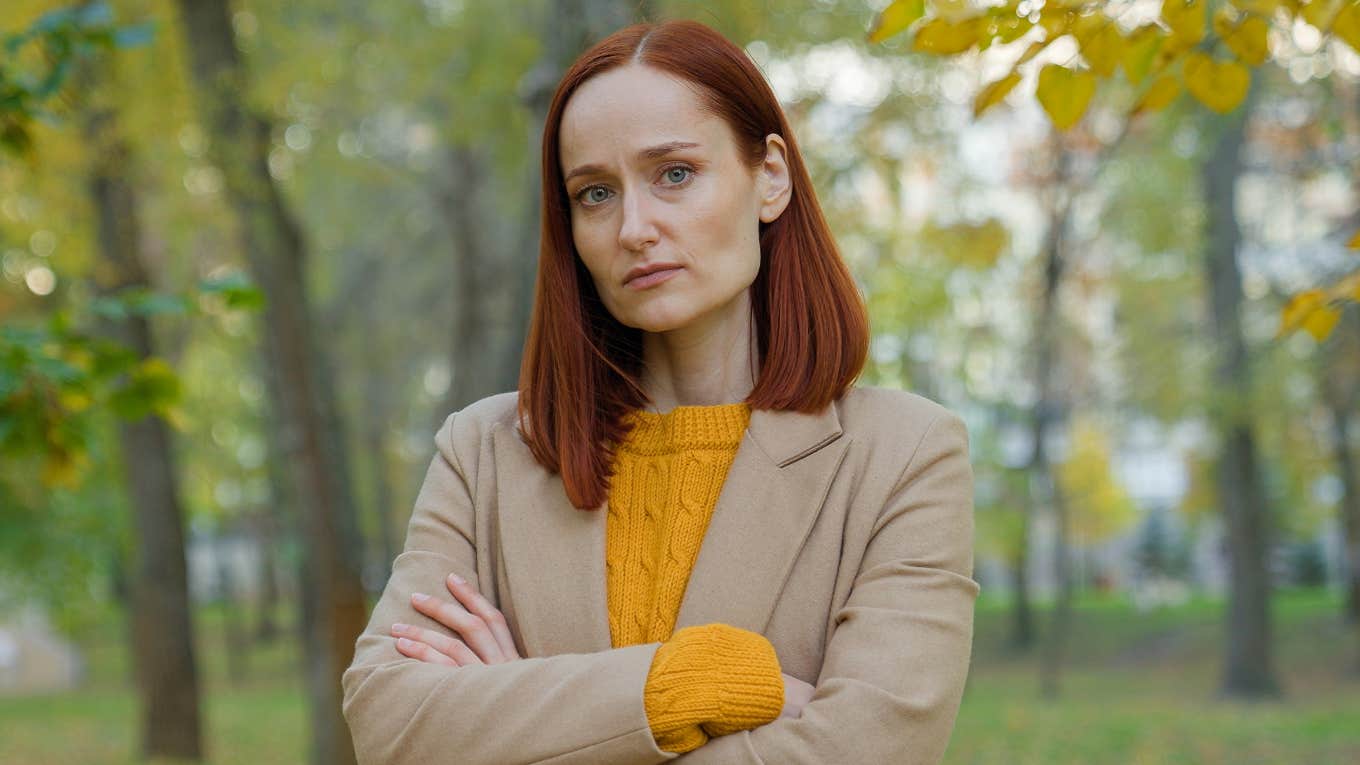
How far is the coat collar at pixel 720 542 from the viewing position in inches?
90.4

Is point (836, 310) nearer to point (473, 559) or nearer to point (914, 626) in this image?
point (914, 626)

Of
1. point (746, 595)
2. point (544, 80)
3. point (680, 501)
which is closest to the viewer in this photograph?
point (746, 595)

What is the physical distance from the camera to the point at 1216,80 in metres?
2.89

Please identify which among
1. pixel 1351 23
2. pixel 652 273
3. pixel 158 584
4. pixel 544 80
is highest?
pixel 544 80

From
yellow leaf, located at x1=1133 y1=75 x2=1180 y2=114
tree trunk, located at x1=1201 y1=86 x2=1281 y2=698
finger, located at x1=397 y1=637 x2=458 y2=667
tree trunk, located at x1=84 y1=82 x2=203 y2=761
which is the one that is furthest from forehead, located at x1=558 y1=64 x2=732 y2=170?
tree trunk, located at x1=1201 y1=86 x2=1281 y2=698

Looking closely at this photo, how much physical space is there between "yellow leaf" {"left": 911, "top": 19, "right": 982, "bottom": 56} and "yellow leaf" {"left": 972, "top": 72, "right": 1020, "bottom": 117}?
0.30 feet

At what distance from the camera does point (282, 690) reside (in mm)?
25625

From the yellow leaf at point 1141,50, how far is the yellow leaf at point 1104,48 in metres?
0.03

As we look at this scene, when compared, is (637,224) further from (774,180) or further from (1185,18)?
(1185,18)

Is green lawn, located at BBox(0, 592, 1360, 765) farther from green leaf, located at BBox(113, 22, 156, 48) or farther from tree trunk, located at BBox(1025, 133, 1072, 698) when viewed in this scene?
green leaf, located at BBox(113, 22, 156, 48)

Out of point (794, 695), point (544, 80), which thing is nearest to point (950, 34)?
point (794, 695)

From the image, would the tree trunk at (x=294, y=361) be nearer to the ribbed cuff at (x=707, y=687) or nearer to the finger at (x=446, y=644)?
the finger at (x=446, y=644)

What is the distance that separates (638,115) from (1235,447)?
1727 centimetres

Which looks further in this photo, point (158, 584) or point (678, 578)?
point (158, 584)
